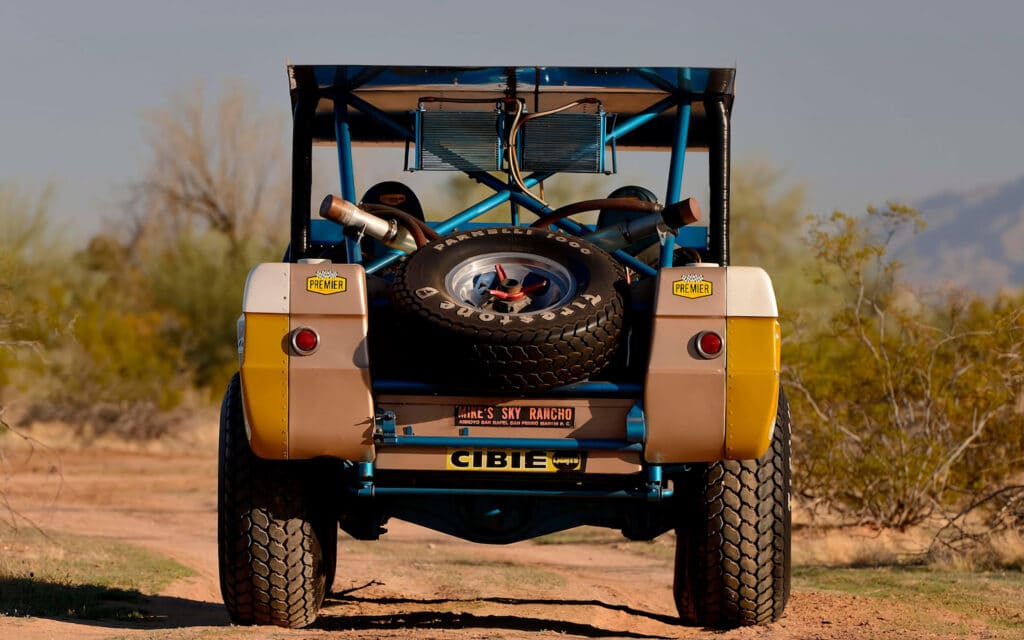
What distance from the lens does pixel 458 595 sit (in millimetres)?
9297

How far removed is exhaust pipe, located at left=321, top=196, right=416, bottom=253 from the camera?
6.44 metres

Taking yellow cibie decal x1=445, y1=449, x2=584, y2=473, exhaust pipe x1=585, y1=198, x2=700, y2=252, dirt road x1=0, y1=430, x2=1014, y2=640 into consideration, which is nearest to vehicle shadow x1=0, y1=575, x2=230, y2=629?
dirt road x1=0, y1=430, x2=1014, y2=640

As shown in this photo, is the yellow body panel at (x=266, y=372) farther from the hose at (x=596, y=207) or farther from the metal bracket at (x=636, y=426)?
the hose at (x=596, y=207)

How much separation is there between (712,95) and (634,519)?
208cm

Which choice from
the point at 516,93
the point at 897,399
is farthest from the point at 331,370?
the point at 897,399

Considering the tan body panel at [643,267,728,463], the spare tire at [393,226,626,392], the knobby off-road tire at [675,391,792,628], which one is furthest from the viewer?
the knobby off-road tire at [675,391,792,628]

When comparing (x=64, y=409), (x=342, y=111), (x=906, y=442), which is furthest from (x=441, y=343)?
(x=64, y=409)

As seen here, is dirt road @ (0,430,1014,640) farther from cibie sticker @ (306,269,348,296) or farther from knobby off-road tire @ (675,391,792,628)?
cibie sticker @ (306,269,348,296)

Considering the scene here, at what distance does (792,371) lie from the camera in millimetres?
14008

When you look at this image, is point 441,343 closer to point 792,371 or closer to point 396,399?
point 396,399

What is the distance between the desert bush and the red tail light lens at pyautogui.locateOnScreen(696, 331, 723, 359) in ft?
24.3

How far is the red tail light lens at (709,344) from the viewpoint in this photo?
607cm

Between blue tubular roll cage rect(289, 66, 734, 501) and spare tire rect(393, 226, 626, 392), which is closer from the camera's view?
spare tire rect(393, 226, 626, 392)

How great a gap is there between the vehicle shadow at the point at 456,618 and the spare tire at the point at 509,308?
1.52m
